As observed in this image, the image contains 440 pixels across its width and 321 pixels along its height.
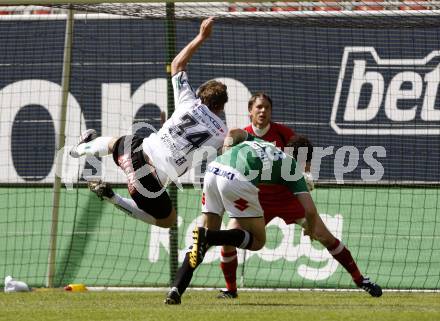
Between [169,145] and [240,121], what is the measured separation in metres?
3.88

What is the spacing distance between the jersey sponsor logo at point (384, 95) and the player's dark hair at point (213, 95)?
398 cm

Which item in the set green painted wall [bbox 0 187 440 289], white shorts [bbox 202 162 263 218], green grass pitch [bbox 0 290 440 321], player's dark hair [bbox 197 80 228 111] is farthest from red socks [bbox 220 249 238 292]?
green painted wall [bbox 0 187 440 289]

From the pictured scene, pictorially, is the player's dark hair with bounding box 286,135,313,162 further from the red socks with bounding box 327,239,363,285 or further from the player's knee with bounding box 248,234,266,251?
the player's knee with bounding box 248,234,266,251

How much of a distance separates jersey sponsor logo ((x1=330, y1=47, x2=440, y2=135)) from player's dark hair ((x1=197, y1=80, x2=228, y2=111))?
3978 millimetres

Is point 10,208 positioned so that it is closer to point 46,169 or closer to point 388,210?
point 46,169

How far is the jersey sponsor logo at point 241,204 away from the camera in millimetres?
10055

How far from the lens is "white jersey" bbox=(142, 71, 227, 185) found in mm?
10406

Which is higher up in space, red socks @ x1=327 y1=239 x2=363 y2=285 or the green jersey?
the green jersey

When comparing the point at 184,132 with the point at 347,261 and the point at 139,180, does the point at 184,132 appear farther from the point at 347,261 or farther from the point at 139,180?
the point at 347,261

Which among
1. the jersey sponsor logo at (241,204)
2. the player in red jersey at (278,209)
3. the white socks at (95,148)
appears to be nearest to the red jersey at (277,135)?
the player in red jersey at (278,209)

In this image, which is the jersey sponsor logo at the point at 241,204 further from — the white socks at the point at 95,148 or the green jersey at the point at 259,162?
the white socks at the point at 95,148

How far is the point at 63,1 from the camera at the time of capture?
41.2 feet

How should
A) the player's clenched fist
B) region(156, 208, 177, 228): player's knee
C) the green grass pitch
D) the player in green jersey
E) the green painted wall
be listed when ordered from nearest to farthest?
1. the green grass pitch
2. the player in green jersey
3. the player's clenched fist
4. region(156, 208, 177, 228): player's knee
5. the green painted wall

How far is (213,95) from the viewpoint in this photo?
34.1ft
